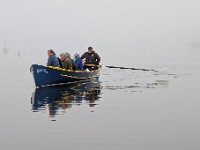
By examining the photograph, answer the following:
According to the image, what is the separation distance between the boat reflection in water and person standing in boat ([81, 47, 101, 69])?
526 centimetres

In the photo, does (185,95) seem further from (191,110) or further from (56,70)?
(56,70)

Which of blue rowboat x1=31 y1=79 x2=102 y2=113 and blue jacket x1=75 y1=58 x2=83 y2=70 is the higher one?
blue jacket x1=75 y1=58 x2=83 y2=70

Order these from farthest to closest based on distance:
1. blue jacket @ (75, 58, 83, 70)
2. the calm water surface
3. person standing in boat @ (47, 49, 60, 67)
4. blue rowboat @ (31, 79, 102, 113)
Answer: blue jacket @ (75, 58, 83, 70) → person standing in boat @ (47, 49, 60, 67) → blue rowboat @ (31, 79, 102, 113) → the calm water surface

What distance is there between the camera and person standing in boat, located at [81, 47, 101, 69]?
32938 millimetres

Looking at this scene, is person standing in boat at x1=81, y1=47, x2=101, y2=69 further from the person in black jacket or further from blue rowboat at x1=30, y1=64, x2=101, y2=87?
blue rowboat at x1=30, y1=64, x2=101, y2=87

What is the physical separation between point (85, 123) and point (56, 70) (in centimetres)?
1239

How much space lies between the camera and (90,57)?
108ft

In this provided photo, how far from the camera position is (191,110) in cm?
1783

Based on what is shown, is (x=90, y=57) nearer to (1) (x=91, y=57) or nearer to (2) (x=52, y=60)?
(1) (x=91, y=57)

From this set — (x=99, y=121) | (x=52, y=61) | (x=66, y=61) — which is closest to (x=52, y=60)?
(x=52, y=61)

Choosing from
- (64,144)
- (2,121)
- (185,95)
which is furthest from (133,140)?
(185,95)

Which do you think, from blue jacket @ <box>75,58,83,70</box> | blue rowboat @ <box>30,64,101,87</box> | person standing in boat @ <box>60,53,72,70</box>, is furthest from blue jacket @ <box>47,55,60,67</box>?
blue jacket @ <box>75,58,83,70</box>

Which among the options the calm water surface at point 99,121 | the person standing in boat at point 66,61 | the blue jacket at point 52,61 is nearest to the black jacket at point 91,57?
the person standing in boat at point 66,61

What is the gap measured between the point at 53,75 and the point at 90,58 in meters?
6.62
